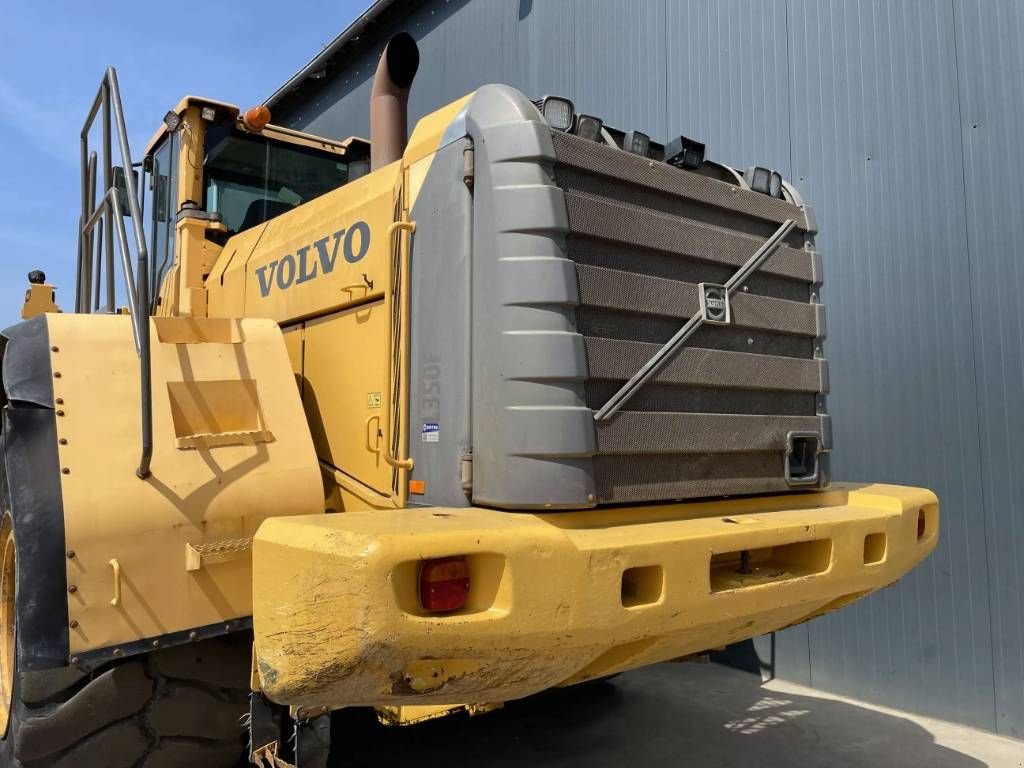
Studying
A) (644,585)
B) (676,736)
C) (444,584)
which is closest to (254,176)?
(444,584)

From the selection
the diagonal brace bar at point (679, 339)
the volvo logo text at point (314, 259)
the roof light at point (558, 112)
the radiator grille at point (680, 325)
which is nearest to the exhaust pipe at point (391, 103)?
the volvo logo text at point (314, 259)

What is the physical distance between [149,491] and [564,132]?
1793 mm

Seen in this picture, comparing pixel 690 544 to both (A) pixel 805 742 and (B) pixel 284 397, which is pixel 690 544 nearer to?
(B) pixel 284 397

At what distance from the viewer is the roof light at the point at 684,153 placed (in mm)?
3039

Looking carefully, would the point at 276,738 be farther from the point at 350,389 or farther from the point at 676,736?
the point at 676,736

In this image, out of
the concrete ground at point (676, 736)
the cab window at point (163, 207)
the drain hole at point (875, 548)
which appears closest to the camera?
the drain hole at point (875, 548)

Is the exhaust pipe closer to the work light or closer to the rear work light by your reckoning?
the work light

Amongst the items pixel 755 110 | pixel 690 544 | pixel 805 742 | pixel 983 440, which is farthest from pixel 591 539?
pixel 755 110

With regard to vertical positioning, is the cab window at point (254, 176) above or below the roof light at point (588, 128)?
above

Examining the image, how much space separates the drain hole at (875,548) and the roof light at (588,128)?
188 centimetres

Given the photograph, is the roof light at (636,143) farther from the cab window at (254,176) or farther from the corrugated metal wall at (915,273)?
the corrugated metal wall at (915,273)

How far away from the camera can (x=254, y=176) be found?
454 centimetres

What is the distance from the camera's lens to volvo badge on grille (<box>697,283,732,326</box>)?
2928 millimetres

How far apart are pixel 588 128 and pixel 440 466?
1256mm
